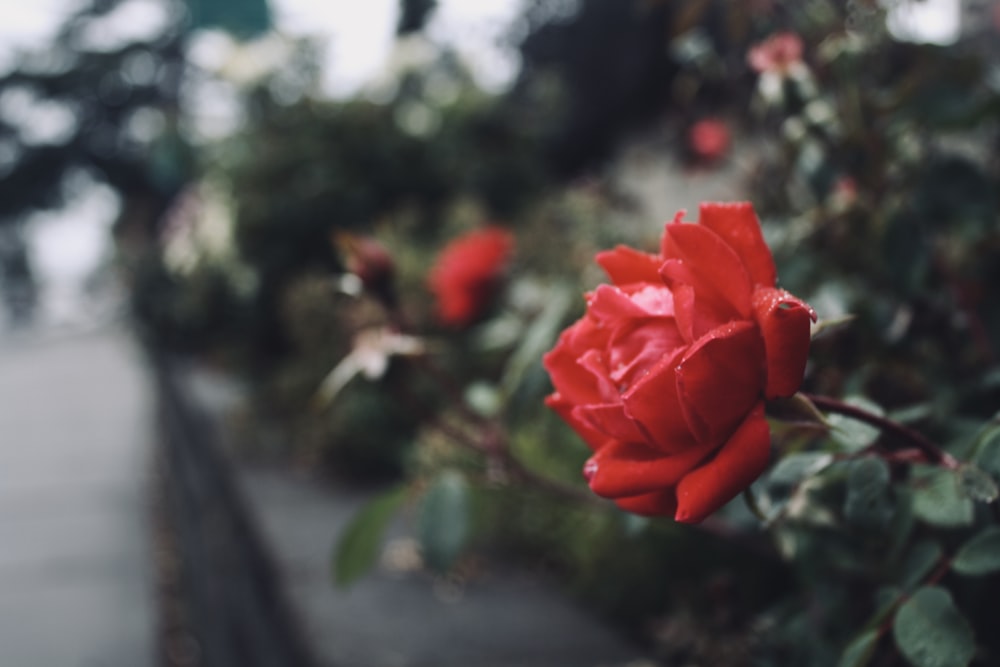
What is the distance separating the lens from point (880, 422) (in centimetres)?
53

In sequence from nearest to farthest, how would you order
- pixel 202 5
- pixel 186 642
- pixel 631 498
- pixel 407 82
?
pixel 631 498
pixel 186 642
pixel 202 5
pixel 407 82

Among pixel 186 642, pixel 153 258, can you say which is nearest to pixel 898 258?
pixel 186 642

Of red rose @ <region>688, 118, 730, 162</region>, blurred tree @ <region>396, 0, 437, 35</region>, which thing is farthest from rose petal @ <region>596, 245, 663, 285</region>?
blurred tree @ <region>396, 0, 437, 35</region>

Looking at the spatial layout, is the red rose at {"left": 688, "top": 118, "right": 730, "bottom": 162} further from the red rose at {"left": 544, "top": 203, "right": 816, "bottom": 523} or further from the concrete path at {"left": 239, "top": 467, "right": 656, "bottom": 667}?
the red rose at {"left": 544, "top": 203, "right": 816, "bottom": 523}

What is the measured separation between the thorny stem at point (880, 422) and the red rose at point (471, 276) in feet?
3.75

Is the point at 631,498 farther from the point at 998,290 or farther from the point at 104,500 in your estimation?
the point at 104,500

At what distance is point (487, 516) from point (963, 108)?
1291mm

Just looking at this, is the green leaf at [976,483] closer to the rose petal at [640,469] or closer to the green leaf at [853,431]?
the green leaf at [853,431]

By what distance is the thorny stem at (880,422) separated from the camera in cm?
52

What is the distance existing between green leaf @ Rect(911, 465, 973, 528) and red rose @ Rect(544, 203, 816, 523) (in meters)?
0.19

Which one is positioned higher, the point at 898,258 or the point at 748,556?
the point at 898,258

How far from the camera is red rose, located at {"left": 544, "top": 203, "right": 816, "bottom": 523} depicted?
0.46 metres

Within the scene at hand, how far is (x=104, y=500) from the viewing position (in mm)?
4043

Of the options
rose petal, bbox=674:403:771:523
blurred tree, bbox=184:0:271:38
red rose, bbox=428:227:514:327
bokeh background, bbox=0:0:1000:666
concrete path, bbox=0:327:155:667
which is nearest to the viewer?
rose petal, bbox=674:403:771:523
